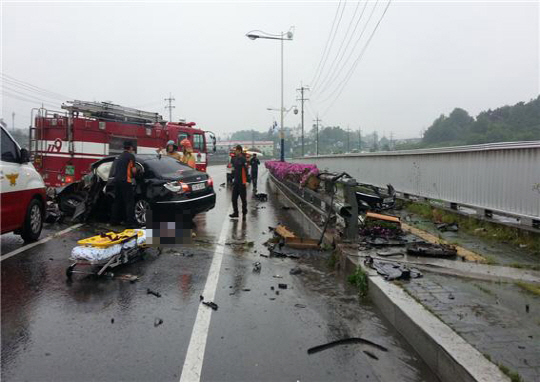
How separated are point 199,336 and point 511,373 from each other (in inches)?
102

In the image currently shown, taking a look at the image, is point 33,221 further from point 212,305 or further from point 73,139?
point 73,139

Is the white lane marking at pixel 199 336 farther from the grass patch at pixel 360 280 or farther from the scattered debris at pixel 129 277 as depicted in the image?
the grass patch at pixel 360 280

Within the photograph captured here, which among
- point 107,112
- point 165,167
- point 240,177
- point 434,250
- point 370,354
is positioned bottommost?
point 370,354

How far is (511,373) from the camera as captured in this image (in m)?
3.02

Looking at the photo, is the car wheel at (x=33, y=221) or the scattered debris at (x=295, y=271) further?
the car wheel at (x=33, y=221)

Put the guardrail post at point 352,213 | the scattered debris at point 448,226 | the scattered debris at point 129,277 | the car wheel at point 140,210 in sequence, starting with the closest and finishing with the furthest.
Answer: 1. the scattered debris at point 129,277
2. the guardrail post at point 352,213
3. the scattered debris at point 448,226
4. the car wheel at point 140,210

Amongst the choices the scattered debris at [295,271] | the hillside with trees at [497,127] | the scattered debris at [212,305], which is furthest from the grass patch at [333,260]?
the hillside with trees at [497,127]

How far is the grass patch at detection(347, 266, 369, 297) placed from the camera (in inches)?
210

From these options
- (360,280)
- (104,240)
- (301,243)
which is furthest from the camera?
(301,243)

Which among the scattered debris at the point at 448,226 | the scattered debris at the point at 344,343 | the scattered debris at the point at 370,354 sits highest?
the scattered debris at the point at 448,226

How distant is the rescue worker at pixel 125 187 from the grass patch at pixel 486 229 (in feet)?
22.3

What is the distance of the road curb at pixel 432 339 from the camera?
3.09 m

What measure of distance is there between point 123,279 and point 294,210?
26.1 ft

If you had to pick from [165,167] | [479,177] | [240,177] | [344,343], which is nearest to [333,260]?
[344,343]
